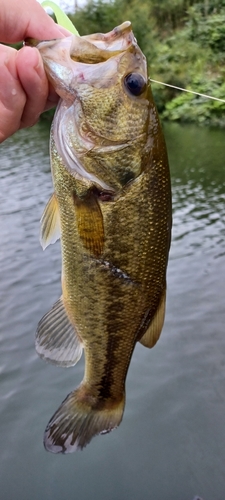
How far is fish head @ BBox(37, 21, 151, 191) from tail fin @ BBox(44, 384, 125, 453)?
1058 millimetres

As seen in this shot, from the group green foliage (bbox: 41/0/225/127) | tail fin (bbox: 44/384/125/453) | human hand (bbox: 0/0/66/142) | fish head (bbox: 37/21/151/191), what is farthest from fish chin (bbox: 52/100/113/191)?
green foliage (bbox: 41/0/225/127)

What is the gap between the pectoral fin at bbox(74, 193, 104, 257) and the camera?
6.27 feet

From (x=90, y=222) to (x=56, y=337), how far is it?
0.58m

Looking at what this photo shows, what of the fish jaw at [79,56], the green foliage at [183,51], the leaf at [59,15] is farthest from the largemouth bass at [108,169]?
the green foliage at [183,51]

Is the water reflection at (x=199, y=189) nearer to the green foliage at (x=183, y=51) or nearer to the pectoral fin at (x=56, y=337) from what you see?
the green foliage at (x=183, y=51)

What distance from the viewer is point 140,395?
254 inches

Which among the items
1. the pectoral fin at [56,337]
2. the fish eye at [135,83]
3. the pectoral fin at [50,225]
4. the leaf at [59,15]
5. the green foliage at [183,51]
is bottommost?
the green foliage at [183,51]

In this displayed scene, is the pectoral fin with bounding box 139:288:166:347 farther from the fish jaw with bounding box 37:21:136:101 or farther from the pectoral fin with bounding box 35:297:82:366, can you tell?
the fish jaw with bounding box 37:21:136:101

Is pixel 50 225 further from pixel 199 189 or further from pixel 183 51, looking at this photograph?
pixel 183 51

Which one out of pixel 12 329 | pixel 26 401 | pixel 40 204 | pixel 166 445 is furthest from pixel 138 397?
pixel 40 204

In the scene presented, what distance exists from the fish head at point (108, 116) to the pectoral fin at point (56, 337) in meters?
0.63

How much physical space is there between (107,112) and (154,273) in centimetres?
66

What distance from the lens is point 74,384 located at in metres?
6.78

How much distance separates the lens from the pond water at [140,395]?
523cm
